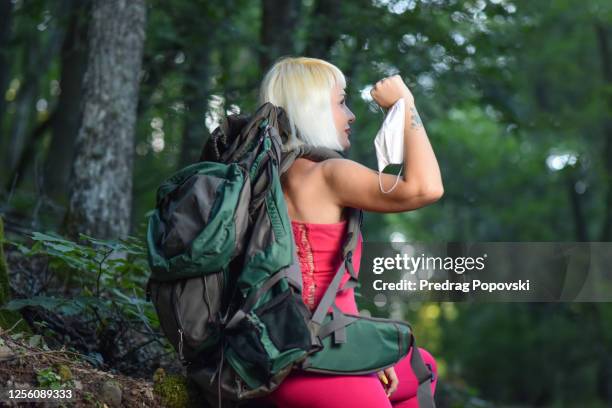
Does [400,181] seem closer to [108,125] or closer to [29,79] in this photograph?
[108,125]

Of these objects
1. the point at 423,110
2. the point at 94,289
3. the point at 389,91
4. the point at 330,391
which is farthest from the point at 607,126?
the point at 330,391

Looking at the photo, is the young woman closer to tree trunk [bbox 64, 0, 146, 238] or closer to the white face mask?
the white face mask

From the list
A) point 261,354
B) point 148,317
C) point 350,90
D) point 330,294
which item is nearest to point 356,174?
point 330,294

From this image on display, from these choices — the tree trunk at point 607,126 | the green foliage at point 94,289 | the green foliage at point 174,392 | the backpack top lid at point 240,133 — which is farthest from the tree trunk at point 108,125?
the tree trunk at point 607,126

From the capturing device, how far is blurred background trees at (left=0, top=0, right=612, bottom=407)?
938 centimetres

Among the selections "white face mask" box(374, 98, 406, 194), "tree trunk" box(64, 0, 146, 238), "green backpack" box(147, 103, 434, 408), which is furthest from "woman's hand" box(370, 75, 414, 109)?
"tree trunk" box(64, 0, 146, 238)

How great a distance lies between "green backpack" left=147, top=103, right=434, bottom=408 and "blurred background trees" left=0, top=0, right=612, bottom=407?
2.03 meters

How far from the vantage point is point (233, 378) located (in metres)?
3.31

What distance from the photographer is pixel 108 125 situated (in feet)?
21.4

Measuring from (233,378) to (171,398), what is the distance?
713 mm

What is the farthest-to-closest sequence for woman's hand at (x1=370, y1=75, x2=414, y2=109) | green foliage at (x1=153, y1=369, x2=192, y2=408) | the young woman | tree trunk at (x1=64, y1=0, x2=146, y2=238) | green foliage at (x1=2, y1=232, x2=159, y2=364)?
tree trunk at (x1=64, y1=0, x2=146, y2=238) < green foliage at (x1=2, y1=232, x2=159, y2=364) < green foliage at (x1=153, y1=369, x2=192, y2=408) < woman's hand at (x1=370, y1=75, x2=414, y2=109) < the young woman

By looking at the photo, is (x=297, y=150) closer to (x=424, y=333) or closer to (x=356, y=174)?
(x=356, y=174)

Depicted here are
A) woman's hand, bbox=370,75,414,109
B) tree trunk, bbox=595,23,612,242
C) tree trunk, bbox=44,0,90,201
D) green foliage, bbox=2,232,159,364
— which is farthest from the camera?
tree trunk, bbox=595,23,612,242

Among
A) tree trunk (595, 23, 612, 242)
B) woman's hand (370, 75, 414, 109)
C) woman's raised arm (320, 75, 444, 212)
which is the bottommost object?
tree trunk (595, 23, 612, 242)
